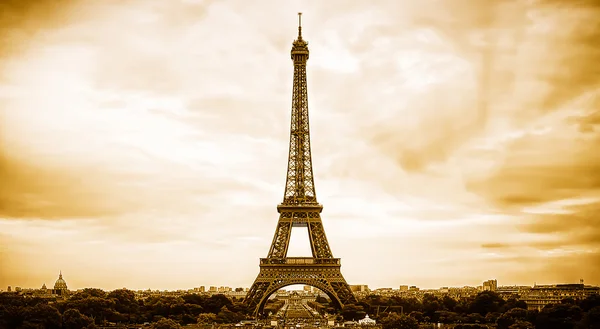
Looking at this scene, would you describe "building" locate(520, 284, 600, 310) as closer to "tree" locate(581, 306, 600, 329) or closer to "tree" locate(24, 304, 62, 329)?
"tree" locate(581, 306, 600, 329)

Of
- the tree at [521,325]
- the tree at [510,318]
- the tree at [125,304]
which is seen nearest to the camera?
the tree at [521,325]

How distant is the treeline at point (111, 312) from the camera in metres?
66.1

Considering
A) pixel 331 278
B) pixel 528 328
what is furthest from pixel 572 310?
pixel 331 278

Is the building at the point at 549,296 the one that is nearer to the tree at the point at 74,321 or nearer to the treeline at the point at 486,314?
the treeline at the point at 486,314

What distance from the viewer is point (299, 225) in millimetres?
88938

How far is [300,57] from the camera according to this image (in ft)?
295

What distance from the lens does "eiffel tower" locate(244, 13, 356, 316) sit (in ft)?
284

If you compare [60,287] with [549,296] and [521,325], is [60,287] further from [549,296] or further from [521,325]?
[521,325]

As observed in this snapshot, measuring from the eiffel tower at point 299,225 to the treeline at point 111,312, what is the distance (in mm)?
5262

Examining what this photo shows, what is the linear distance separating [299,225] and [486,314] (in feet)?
72.5

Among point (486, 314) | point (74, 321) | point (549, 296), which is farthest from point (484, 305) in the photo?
point (74, 321)

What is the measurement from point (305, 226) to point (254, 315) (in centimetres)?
1123

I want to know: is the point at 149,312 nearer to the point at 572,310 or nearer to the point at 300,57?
the point at 300,57

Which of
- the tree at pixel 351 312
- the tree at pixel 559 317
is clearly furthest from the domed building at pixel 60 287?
the tree at pixel 559 317
